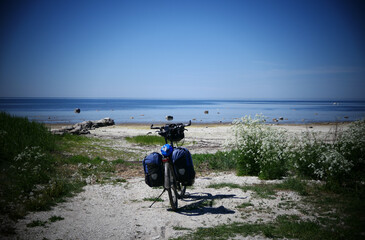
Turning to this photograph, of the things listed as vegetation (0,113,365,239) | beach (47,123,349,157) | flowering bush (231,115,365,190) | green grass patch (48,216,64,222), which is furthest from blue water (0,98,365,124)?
green grass patch (48,216,64,222)

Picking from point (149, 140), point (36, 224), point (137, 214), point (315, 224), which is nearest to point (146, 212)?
point (137, 214)

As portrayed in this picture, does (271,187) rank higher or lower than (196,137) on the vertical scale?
higher

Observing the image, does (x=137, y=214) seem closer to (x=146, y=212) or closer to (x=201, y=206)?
(x=146, y=212)

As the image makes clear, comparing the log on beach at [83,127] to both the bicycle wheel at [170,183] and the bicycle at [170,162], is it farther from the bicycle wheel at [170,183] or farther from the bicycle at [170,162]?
the bicycle wheel at [170,183]

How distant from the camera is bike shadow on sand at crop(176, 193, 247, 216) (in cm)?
628

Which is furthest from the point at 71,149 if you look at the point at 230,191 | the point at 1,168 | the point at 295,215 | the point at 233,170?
the point at 295,215

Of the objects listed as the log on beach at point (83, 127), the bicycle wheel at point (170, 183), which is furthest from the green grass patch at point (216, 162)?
the log on beach at point (83, 127)

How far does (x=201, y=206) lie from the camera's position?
6.70 metres

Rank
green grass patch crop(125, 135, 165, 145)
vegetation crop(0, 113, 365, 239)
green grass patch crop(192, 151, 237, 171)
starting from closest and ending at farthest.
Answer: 1. vegetation crop(0, 113, 365, 239)
2. green grass patch crop(192, 151, 237, 171)
3. green grass patch crop(125, 135, 165, 145)

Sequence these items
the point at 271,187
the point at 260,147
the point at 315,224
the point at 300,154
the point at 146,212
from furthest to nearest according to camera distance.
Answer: the point at 260,147
the point at 300,154
the point at 271,187
the point at 146,212
the point at 315,224

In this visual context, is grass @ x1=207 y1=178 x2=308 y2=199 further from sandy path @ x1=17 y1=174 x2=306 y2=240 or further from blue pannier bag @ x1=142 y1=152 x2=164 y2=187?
blue pannier bag @ x1=142 y1=152 x2=164 y2=187

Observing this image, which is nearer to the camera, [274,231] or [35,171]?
[274,231]

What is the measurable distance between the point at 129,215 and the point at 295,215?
150 inches

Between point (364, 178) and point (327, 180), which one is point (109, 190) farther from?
point (364, 178)
